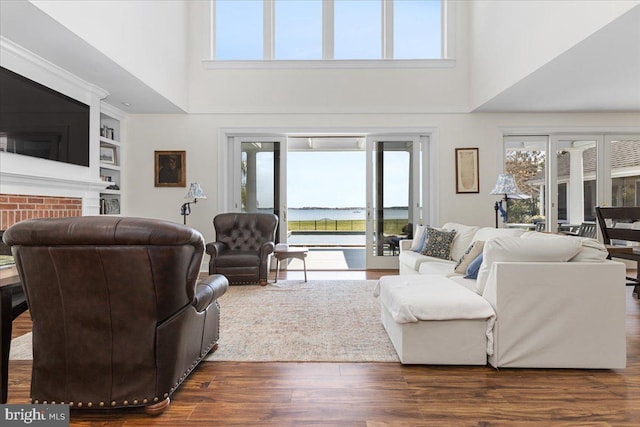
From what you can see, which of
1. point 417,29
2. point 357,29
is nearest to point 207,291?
point 357,29

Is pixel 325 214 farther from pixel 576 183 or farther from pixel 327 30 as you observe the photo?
pixel 576 183

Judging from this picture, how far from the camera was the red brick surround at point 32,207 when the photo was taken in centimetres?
367

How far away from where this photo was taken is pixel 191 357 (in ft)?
7.22

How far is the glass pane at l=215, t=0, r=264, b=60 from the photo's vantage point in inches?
246

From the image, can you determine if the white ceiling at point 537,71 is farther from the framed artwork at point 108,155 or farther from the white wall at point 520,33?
the framed artwork at point 108,155

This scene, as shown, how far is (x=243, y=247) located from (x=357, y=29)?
3915 millimetres

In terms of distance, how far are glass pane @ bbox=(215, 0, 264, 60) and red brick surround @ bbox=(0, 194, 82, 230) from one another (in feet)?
10.6

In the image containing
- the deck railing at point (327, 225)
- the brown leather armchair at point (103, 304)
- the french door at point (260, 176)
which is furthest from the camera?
the deck railing at point (327, 225)

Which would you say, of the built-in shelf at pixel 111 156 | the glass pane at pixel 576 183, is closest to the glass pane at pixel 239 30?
the built-in shelf at pixel 111 156

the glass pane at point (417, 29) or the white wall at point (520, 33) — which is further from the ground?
the glass pane at point (417, 29)

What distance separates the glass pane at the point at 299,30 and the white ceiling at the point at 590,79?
285cm

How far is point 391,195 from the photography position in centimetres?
651

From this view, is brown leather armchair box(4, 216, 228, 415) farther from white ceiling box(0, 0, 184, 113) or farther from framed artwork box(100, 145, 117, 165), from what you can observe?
framed artwork box(100, 145, 117, 165)

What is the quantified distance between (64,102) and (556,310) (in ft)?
16.8
